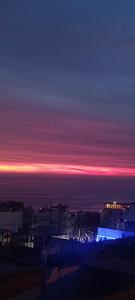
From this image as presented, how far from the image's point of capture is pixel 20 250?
15242mm

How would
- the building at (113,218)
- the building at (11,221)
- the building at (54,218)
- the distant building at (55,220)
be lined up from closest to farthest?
the building at (113,218) < the building at (11,221) < the distant building at (55,220) < the building at (54,218)

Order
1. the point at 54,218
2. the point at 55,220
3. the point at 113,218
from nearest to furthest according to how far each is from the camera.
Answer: the point at 113,218, the point at 55,220, the point at 54,218

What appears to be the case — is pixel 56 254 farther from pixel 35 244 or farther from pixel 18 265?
pixel 35 244

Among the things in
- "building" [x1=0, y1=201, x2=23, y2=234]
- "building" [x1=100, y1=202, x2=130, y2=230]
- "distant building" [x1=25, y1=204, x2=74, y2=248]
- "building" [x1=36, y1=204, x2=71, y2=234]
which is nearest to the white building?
"building" [x1=0, y1=201, x2=23, y2=234]

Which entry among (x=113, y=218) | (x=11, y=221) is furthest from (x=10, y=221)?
(x=113, y=218)

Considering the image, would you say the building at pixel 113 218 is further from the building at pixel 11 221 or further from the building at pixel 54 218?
the building at pixel 11 221

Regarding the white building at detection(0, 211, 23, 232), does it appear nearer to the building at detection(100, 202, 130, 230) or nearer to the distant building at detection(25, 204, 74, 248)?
the distant building at detection(25, 204, 74, 248)

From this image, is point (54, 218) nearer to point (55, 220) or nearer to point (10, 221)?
point (55, 220)

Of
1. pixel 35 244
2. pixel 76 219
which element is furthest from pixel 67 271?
pixel 76 219

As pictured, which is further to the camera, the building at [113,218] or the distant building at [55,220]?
the distant building at [55,220]

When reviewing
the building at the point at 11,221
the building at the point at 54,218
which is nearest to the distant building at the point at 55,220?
the building at the point at 54,218

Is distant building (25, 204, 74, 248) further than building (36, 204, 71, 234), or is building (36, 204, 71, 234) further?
building (36, 204, 71, 234)

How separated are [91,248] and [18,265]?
258 inches

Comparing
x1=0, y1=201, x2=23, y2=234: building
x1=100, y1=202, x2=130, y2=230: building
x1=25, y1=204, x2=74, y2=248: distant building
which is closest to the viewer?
x1=100, y1=202, x2=130, y2=230: building
